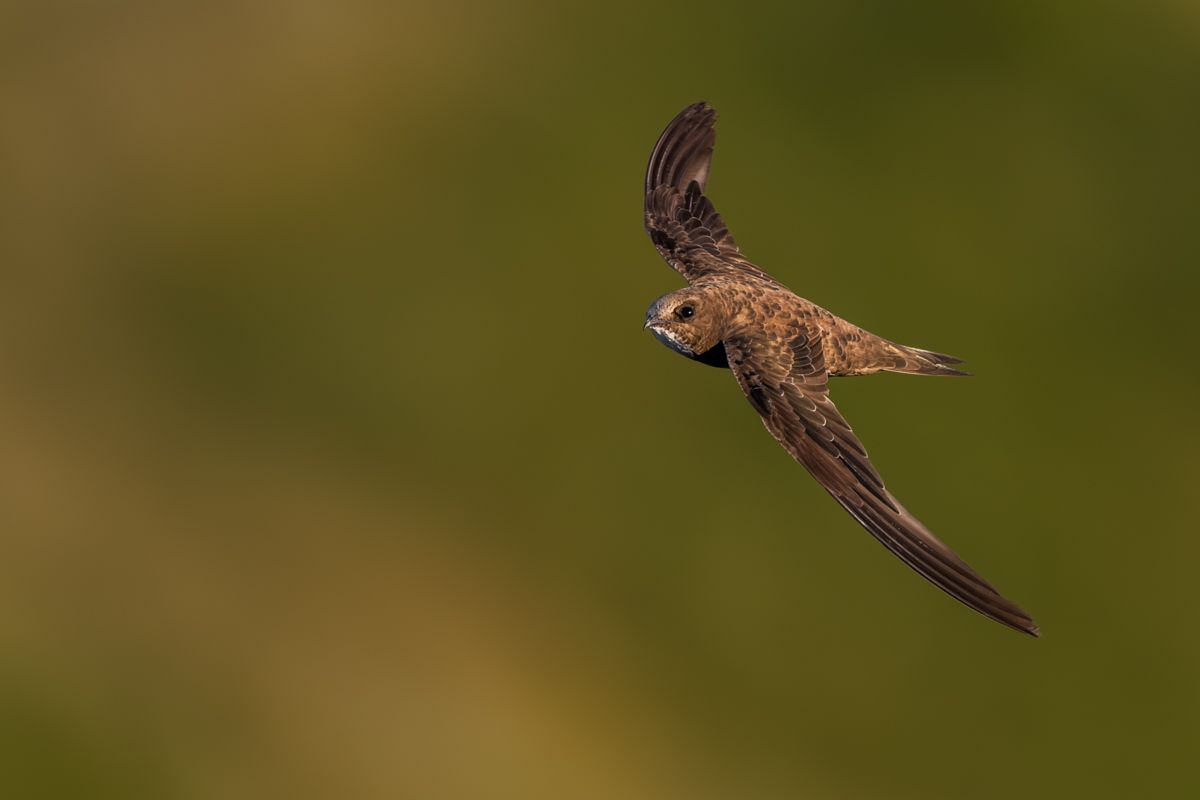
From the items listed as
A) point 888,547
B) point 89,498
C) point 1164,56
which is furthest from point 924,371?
point 1164,56

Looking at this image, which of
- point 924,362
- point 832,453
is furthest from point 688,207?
point 832,453

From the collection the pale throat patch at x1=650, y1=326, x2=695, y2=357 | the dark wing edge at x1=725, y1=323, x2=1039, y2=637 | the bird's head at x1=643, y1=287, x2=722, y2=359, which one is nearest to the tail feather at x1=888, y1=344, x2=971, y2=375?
the dark wing edge at x1=725, y1=323, x2=1039, y2=637

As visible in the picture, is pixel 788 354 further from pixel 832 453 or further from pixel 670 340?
pixel 832 453

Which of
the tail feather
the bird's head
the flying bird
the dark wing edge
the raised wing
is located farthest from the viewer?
the raised wing

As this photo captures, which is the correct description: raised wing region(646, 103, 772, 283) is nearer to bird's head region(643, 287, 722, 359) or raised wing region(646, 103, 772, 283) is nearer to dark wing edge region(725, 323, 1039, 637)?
bird's head region(643, 287, 722, 359)

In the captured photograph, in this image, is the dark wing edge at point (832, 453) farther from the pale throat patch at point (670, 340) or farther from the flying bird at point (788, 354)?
the pale throat patch at point (670, 340)

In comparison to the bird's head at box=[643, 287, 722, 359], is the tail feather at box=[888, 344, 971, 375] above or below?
above
